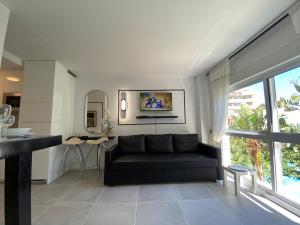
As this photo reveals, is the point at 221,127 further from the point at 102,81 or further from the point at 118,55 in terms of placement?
the point at 102,81

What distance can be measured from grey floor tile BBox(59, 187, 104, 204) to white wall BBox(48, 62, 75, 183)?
2.61 feet

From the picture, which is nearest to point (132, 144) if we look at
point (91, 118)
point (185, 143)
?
point (185, 143)

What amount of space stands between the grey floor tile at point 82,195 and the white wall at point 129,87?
1650mm

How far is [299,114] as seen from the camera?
6.85ft

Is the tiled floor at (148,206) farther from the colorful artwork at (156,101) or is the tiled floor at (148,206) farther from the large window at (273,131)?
the colorful artwork at (156,101)

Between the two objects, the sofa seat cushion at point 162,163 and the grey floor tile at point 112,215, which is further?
the sofa seat cushion at point 162,163

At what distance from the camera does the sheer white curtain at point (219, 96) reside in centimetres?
339

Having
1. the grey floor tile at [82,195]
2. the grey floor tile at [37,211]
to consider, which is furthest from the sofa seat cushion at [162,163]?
the grey floor tile at [37,211]

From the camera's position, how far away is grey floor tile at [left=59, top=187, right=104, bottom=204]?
8.05 ft

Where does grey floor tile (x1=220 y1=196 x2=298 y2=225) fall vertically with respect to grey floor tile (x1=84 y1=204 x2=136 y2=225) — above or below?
above

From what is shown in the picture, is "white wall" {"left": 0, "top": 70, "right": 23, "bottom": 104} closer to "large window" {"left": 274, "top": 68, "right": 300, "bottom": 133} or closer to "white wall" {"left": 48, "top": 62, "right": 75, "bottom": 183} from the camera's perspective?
"white wall" {"left": 48, "top": 62, "right": 75, "bottom": 183}

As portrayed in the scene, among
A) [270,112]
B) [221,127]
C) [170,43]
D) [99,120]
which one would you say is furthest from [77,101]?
[270,112]

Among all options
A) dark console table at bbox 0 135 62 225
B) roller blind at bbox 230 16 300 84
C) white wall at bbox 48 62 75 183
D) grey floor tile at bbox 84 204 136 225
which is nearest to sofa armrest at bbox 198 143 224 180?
roller blind at bbox 230 16 300 84

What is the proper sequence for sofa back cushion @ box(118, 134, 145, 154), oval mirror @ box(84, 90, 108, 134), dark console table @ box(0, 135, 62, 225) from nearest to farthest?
dark console table @ box(0, 135, 62, 225)
sofa back cushion @ box(118, 134, 145, 154)
oval mirror @ box(84, 90, 108, 134)
